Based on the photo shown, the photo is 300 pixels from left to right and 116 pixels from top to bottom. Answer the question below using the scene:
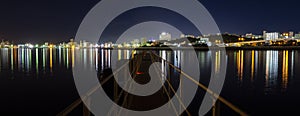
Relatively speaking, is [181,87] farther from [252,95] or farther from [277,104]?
[252,95]

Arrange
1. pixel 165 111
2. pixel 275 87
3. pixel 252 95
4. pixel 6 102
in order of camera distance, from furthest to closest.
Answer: pixel 275 87 < pixel 252 95 < pixel 6 102 < pixel 165 111

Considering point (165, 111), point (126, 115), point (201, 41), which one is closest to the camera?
point (126, 115)

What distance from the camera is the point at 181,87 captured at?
759cm

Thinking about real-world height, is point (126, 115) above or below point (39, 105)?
above

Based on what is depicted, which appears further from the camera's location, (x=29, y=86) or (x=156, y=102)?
(x=29, y=86)

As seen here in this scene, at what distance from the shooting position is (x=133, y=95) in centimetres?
980

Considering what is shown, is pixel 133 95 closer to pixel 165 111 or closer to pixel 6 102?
pixel 165 111

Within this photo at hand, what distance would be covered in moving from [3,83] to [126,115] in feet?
78.5

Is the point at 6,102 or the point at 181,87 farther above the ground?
the point at 181,87

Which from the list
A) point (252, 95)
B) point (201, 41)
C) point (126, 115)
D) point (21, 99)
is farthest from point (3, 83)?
point (201, 41)

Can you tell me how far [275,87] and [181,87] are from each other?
20.0 metres

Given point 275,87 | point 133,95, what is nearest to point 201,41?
point 275,87

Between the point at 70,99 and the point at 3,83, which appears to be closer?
the point at 70,99

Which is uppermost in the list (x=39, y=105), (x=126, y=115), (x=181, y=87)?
(x=181, y=87)
